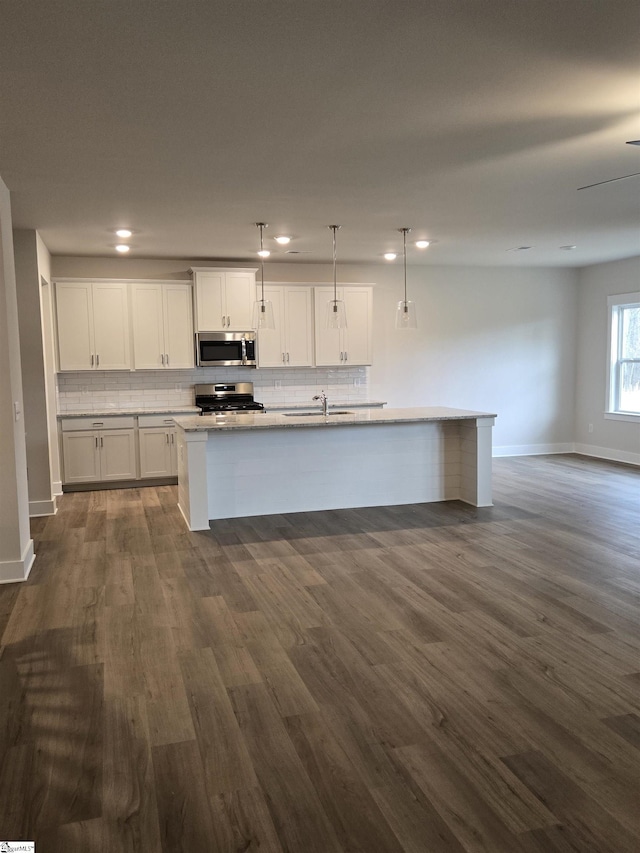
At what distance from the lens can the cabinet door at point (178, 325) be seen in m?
7.54

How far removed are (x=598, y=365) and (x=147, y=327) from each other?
19.8ft

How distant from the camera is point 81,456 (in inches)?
281

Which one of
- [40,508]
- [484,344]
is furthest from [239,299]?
[484,344]

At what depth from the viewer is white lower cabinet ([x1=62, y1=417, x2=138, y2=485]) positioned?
7.10 m

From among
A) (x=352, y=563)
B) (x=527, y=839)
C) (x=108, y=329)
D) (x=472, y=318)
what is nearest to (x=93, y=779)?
(x=527, y=839)

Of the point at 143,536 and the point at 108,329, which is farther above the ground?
the point at 108,329

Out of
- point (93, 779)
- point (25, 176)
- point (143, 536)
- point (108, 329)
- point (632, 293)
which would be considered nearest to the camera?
point (93, 779)

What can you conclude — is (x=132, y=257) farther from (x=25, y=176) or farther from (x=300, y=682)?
(x=300, y=682)

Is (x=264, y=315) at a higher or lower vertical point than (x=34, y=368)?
higher

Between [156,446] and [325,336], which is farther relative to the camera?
[325,336]

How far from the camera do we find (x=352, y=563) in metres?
4.52

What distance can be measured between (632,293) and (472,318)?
6.56 ft

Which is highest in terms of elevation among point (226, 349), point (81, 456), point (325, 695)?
point (226, 349)

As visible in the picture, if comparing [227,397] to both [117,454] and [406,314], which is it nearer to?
[117,454]
